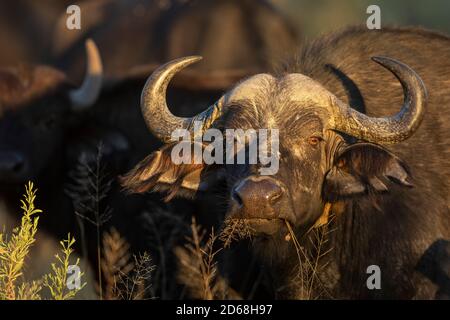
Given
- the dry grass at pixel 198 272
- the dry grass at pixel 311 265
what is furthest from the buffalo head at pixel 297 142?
the dry grass at pixel 198 272

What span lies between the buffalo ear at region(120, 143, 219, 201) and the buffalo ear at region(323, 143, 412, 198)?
Answer: 744mm

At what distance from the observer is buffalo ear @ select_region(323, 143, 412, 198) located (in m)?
5.74

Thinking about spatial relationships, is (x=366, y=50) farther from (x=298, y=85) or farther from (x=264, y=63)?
(x=264, y=63)

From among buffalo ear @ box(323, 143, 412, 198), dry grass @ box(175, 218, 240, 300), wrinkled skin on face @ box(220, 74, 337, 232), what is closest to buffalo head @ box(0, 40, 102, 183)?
dry grass @ box(175, 218, 240, 300)

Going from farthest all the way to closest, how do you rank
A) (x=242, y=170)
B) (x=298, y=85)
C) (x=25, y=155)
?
1. (x=25, y=155)
2. (x=298, y=85)
3. (x=242, y=170)

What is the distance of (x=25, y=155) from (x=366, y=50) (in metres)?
3.01

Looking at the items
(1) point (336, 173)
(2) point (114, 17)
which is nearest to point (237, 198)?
(1) point (336, 173)

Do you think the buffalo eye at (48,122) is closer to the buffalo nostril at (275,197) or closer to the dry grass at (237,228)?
the dry grass at (237,228)

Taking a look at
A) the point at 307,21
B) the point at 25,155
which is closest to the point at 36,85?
the point at 25,155

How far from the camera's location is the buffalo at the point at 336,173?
575 centimetres

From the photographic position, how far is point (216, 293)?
283 inches

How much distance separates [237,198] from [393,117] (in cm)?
106

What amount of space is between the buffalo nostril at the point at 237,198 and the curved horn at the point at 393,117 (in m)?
0.87
